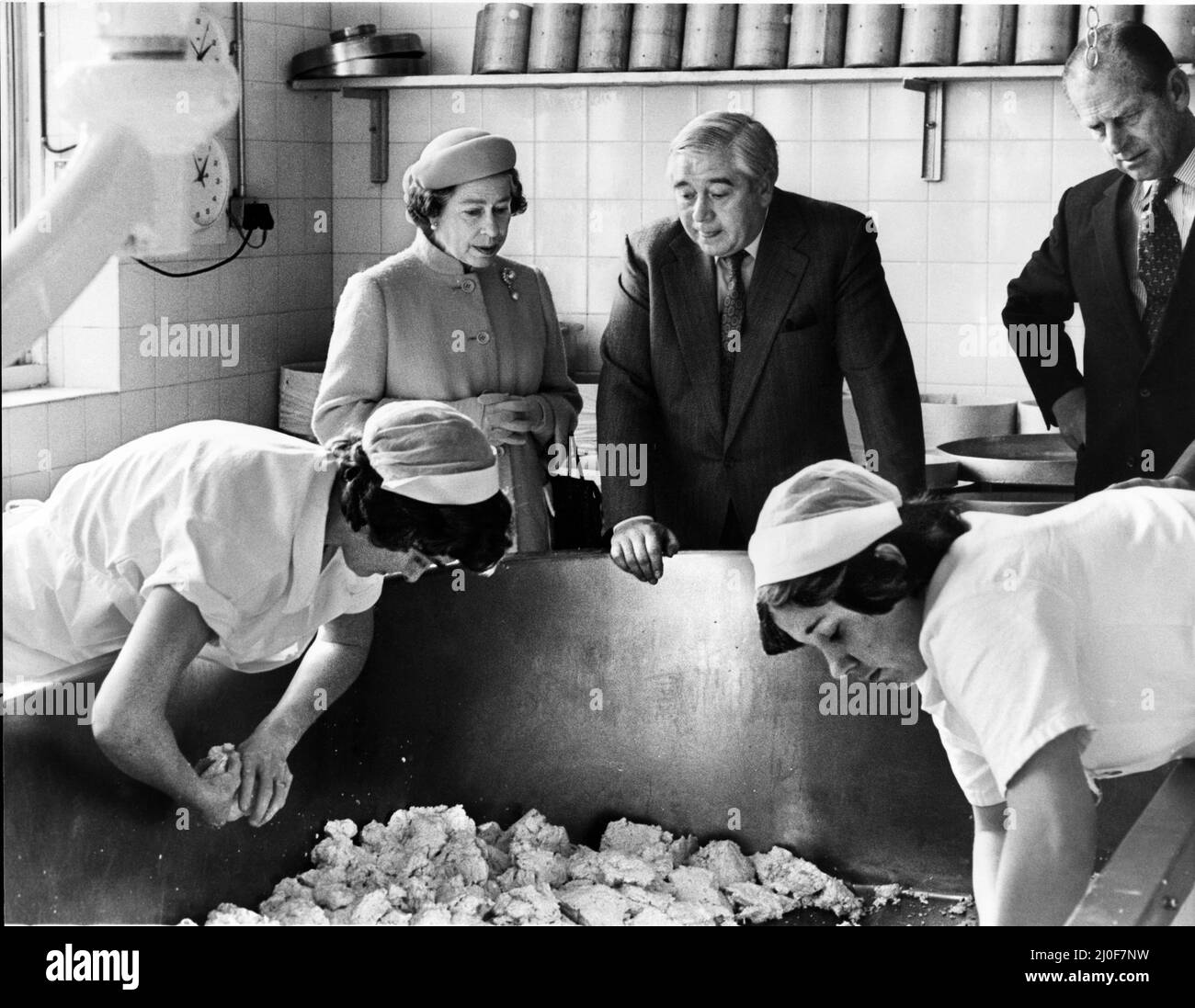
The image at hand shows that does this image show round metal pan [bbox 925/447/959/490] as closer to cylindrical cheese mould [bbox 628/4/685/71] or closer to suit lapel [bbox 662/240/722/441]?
suit lapel [bbox 662/240/722/441]

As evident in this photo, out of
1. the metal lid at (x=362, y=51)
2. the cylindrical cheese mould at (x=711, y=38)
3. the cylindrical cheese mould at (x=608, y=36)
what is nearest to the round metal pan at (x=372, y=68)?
the metal lid at (x=362, y=51)

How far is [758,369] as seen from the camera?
219 centimetres

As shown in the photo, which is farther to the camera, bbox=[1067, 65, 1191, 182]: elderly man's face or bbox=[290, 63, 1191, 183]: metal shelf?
bbox=[290, 63, 1191, 183]: metal shelf

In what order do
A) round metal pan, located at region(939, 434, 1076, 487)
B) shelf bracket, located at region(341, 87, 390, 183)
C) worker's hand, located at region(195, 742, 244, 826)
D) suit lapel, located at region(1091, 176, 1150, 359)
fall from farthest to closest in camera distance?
shelf bracket, located at region(341, 87, 390, 183) → round metal pan, located at region(939, 434, 1076, 487) → suit lapel, located at region(1091, 176, 1150, 359) → worker's hand, located at region(195, 742, 244, 826)

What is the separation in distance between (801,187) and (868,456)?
1.65 meters

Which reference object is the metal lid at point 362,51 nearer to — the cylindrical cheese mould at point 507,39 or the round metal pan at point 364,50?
the round metal pan at point 364,50

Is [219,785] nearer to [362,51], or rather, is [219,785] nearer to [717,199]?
[717,199]

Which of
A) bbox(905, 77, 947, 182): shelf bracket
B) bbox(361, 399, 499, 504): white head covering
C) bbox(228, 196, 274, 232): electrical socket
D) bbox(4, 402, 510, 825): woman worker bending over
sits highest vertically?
bbox(905, 77, 947, 182): shelf bracket

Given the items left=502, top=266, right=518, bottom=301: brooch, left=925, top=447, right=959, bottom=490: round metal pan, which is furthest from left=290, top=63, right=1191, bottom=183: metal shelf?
left=502, top=266, right=518, bottom=301: brooch

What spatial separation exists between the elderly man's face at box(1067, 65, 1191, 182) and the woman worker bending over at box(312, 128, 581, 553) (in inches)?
31.3

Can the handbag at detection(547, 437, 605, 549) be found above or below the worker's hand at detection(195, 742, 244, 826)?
above

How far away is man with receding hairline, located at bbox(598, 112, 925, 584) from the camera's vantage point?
85.0 inches
